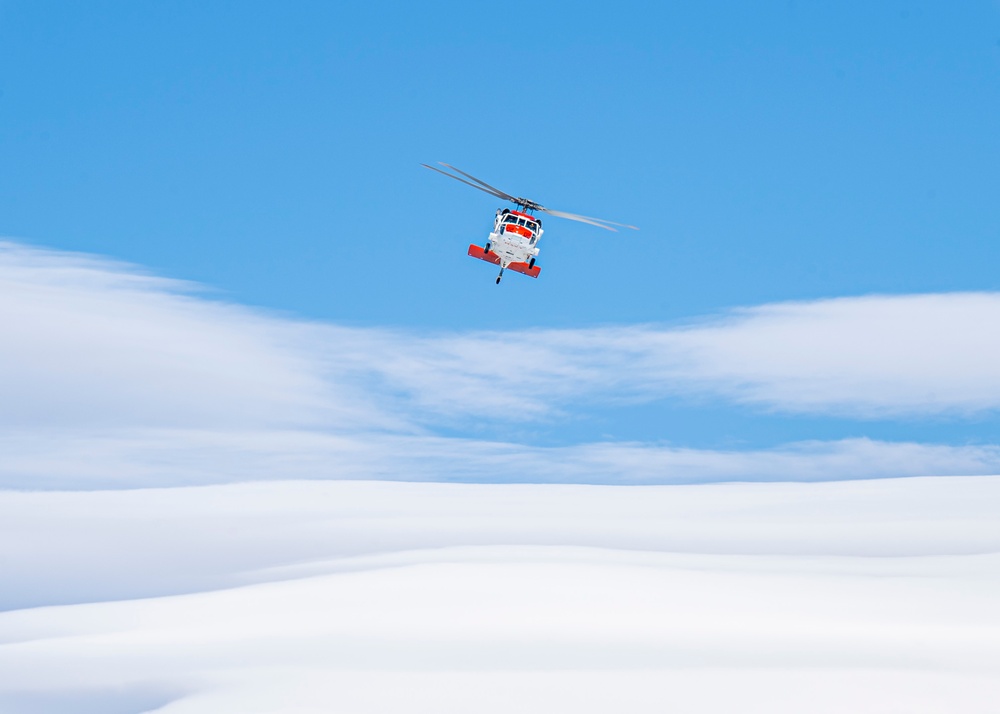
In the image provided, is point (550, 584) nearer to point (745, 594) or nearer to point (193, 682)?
point (745, 594)

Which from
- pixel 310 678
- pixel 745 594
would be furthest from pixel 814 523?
pixel 310 678

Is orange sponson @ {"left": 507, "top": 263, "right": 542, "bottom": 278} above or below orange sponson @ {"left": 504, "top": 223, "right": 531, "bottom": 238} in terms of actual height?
below

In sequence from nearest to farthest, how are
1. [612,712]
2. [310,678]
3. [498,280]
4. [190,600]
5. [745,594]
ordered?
[612,712] → [310,678] → [745,594] → [190,600] → [498,280]

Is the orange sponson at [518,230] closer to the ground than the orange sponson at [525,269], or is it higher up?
higher up

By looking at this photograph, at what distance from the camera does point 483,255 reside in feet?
200

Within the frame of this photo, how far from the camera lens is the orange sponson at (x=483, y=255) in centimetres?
6081

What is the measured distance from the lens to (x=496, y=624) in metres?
38.4

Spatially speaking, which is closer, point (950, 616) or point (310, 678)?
point (310, 678)

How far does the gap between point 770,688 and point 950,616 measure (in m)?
11.9

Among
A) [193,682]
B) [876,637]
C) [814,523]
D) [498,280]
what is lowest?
[193,682]

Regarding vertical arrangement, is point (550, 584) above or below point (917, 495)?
below

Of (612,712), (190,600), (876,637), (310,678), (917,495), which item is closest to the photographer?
(612,712)

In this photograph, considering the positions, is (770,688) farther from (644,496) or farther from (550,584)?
(644,496)

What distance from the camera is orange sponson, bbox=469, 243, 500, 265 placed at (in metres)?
60.8
